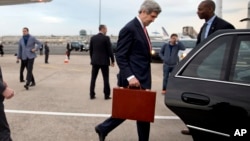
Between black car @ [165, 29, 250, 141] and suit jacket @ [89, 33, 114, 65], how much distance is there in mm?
5084

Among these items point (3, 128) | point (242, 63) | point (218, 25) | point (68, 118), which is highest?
point (218, 25)

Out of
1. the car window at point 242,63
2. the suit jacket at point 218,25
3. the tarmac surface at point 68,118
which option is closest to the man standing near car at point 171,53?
the tarmac surface at point 68,118

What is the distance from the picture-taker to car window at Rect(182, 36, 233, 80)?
2.94m

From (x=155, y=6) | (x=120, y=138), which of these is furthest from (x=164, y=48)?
(x=155, y=6)

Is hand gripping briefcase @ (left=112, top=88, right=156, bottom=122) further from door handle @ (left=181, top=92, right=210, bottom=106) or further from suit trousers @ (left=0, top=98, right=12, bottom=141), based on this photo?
suit trousers @ (left=0, top=98, right=12, bottom=141)

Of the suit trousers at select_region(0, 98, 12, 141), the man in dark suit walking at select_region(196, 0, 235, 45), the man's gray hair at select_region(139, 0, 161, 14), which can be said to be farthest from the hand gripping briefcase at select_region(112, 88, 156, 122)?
the man in dark suit walking at select_region(196, 0, 235, 45)

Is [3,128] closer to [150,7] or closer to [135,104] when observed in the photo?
[135,104]

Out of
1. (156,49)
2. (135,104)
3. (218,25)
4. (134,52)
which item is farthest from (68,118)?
(156,49)

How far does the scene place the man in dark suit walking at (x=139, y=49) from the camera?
3941 millimetres

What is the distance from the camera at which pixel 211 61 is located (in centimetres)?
301

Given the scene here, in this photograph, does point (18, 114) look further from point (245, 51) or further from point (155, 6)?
point (245, 51)

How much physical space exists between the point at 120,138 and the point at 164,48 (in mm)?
4575

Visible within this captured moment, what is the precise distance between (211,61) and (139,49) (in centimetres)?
→ 114

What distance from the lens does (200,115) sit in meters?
2.78
